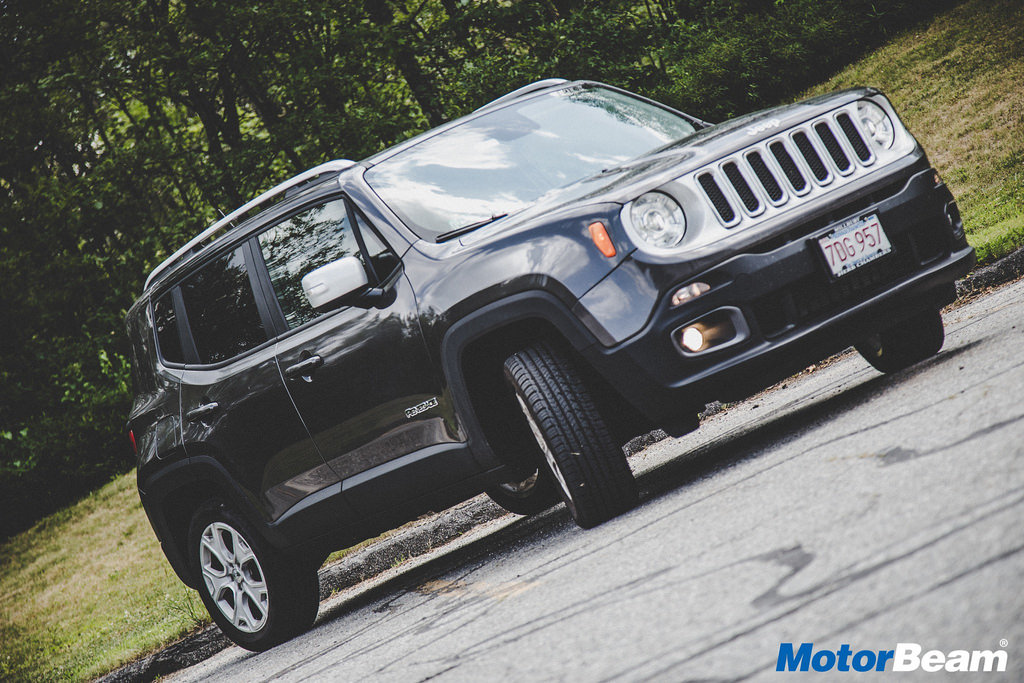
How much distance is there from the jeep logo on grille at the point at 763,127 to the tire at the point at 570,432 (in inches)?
48.3

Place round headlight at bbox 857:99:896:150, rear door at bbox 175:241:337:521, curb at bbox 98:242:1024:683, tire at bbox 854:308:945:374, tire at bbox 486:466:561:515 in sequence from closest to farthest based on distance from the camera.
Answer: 1. round headlight at bbox 857:99:896:150
2. tire at bbox 854:308:945:374
3. rear door at bbox 175:241:337:521
4. tire at bbox 486:466:561:515
5. curb at bbox 98:242:1024:683

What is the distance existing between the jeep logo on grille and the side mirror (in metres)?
1.74

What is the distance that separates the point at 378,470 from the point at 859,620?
9.18 ft

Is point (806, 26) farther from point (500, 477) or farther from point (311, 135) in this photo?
point (500, 477)

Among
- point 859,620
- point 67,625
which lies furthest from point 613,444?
point 67,625

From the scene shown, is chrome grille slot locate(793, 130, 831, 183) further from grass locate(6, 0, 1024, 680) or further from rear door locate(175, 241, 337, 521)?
grass locate(6, 0, 1024, 680)

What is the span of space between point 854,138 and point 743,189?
0.71 meters

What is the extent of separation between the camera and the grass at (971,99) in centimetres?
845

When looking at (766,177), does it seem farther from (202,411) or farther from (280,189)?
(202,411)

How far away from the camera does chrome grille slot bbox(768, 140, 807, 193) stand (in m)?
4.09

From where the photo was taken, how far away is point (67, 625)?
816 centimetres

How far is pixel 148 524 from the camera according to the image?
11.5 metres

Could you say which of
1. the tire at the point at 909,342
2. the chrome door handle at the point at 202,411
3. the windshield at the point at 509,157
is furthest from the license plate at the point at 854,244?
the chrome door handle at the point at 202,411

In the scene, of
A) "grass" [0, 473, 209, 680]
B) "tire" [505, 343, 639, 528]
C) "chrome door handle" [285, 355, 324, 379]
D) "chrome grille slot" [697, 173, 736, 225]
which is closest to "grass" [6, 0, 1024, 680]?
"grass" [0, 473, 209, 680]
